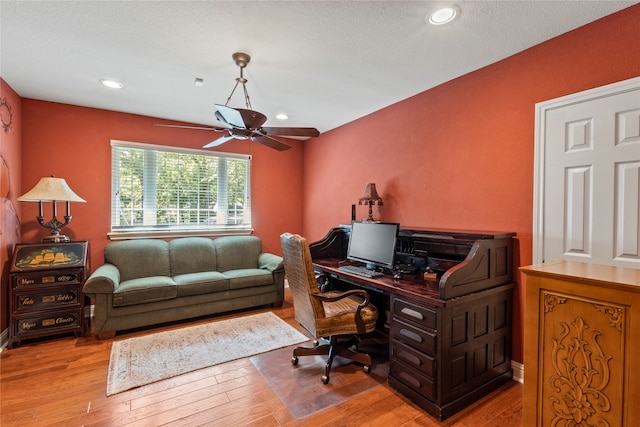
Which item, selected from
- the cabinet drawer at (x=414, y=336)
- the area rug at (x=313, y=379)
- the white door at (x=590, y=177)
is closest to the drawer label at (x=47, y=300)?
the area rug at (x=313, y=379)

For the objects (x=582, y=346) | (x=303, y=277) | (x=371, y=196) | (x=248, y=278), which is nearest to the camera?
(x=582, y=346)

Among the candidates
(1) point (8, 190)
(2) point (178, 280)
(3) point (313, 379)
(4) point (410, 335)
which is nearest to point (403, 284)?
(4) point (410, 335)

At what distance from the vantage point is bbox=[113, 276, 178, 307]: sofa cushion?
3080mm

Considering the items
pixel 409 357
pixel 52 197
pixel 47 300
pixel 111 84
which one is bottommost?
pixel 409 357

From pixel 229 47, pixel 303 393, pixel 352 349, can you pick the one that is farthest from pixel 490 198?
pixel 229 47

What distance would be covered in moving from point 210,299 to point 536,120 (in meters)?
3.69

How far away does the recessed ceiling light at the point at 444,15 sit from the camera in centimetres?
183

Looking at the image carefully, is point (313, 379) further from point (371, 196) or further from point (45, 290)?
point (45, 290)

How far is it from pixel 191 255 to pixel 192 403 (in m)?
2.26

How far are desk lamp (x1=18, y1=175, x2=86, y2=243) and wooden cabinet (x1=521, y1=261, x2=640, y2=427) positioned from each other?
4103mm

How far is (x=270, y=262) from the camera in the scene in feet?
Answer: 13.5

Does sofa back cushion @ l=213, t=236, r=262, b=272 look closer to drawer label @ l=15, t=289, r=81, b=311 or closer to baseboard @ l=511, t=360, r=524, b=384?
drawer label @ l=15, t=289, r=81, b=311

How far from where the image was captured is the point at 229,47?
2256 mm


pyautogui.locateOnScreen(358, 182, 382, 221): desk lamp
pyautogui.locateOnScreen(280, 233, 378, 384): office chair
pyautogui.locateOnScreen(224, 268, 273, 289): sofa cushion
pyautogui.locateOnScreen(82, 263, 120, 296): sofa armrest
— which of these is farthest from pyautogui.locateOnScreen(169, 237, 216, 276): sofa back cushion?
pyautogui.locateOnScreen(358, 182, 382, 221): desk lamp
